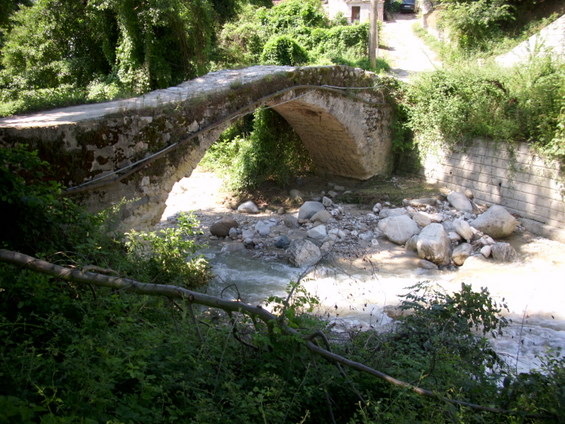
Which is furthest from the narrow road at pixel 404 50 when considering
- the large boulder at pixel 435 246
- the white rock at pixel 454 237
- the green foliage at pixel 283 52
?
the large boulder at pixel 435 246

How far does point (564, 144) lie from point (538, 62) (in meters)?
1.82

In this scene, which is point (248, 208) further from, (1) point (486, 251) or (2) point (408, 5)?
(2) point (408, 5)

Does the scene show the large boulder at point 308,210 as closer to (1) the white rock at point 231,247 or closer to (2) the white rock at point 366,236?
(2) the white rock at point 366,236

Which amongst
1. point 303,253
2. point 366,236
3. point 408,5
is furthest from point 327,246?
point 408,5

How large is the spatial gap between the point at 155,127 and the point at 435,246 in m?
4.83

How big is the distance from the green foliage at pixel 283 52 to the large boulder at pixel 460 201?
7.43 metres

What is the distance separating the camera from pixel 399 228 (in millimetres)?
8422

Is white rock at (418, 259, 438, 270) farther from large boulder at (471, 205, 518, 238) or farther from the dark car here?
the dark car

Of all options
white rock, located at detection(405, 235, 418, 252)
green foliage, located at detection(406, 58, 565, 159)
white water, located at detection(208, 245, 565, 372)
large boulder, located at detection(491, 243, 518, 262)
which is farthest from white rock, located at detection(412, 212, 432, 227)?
green foliage, located at detection(406, 58, 565, 159)

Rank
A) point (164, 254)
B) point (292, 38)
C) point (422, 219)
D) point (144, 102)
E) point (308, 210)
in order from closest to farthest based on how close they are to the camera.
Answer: point (164, 254)
point (144, 102)
point (422, 219)
point (308, 210)
point (292, 38)

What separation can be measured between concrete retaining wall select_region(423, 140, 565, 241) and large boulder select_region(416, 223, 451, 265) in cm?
202

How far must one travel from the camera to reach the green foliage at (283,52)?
48.3 ft

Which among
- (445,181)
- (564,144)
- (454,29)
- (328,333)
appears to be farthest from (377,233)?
(454,29)

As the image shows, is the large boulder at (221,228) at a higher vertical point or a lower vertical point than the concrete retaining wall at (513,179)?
lower
